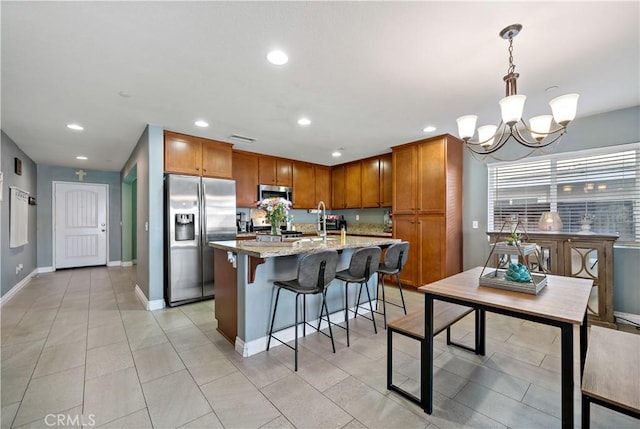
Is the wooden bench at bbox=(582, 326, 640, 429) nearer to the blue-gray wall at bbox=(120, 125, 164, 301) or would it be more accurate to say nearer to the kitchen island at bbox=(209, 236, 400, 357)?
the kitchen island at bbox=(209, 236, 400, 357)

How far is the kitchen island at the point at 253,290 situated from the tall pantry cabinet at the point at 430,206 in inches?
70.7

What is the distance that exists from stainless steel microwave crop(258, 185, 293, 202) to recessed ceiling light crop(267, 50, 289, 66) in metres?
3.25

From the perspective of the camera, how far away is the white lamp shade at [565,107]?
5.62ft

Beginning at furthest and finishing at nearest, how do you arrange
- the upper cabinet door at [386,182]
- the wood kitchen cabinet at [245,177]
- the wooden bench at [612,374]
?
the upper cabinet door at [386,182], the wood kitchen cabinet at [245,177], the wooden bench at [612,374]

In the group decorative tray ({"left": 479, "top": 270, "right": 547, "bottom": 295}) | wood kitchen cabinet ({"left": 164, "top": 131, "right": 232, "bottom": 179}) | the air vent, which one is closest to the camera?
decorative tray ({"left": 479, "top": 270, "right": 547, "bottom": 295})

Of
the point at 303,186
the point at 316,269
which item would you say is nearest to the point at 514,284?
the point at 316,269

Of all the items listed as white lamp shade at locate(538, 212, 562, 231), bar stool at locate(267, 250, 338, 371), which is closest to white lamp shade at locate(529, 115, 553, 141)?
bar stool at locate(267, 250, 338, 371)

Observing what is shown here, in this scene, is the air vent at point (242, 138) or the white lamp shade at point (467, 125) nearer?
the white lamp shade at point (467, 125)

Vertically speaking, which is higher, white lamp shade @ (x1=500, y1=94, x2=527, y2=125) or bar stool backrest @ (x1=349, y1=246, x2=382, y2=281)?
white lamp shade @ (x1=500, y1=94, x2=527, y2=125)

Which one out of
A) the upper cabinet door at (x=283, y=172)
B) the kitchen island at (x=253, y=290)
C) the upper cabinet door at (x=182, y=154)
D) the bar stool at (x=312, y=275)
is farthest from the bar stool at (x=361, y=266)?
the upper cabinet door at (x=283, y=172)

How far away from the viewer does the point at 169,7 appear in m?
1.58

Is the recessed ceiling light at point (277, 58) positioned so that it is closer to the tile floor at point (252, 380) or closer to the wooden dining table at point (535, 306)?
the wooden dining table at point (535, 306)

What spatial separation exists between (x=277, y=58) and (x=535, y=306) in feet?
7.39

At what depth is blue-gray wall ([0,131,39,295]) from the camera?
391 cm
